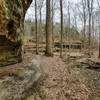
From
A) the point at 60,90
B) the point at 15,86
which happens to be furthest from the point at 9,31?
the point at 60,90

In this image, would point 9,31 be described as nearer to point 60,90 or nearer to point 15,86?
point 15,86

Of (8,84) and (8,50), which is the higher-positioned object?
(8,50)

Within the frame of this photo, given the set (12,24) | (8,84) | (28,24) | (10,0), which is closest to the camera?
(8,84)

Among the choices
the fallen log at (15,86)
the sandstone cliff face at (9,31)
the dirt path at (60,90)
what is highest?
the sandstone cliff face at (9,31)

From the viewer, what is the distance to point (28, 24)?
150 feet

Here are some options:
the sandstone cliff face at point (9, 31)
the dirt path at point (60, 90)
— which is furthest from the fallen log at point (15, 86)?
the sandstone cliff face at point (9, 31)

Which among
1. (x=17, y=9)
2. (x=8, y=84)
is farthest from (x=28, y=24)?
(x=8, y=84)

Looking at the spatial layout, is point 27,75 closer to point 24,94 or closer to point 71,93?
point 24,94

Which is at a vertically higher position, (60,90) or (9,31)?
(9,31)

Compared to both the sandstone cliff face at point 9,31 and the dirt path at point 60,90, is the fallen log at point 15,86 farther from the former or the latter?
the sandstone cliff face at point 9,31

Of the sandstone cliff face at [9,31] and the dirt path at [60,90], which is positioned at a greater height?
the sandstone cliff face at [9,31]

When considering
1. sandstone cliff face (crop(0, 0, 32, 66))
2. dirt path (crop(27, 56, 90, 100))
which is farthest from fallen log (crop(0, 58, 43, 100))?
sandstone cliff face (crop(0, 0, 32, 66))

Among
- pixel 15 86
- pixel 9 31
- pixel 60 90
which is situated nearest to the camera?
pixel 15 86

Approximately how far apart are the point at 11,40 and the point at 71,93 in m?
3.64
